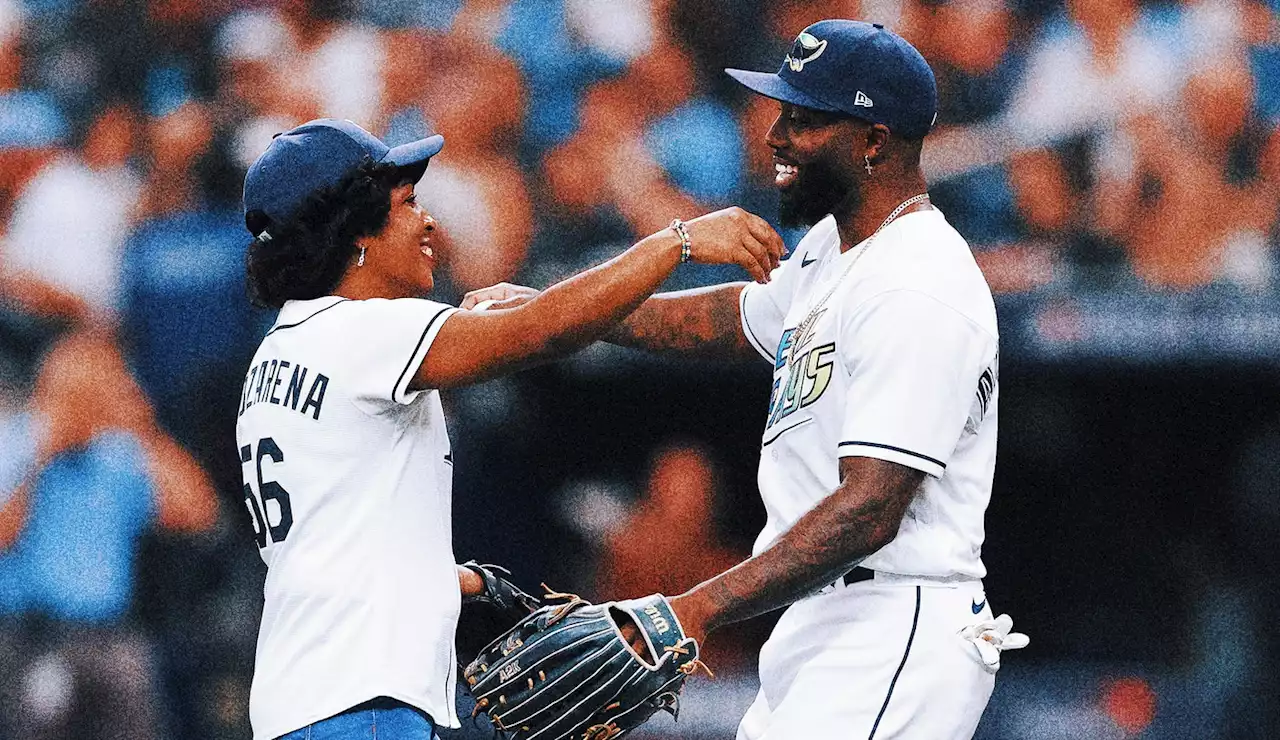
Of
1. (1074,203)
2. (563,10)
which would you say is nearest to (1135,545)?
(1074,203)

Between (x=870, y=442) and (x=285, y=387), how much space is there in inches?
43.5

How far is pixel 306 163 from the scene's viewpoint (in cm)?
303

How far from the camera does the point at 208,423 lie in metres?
5.20

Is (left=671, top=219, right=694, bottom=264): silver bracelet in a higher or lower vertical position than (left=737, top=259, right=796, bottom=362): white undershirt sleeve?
higher

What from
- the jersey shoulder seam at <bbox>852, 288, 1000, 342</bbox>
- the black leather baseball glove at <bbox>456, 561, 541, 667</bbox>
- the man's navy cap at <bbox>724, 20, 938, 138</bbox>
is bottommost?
the black leather baseball glove at <bbox>456, 561, 541, 667</bbox>

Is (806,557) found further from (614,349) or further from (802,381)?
(614,349)

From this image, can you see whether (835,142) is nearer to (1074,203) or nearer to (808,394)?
(808,394)

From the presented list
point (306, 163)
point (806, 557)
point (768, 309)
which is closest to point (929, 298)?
point (806, 557)

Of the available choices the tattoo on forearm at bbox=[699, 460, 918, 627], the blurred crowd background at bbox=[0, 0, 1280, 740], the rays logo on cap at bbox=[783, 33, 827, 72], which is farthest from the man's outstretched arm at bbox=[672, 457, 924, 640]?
the blurred crowd background at bbox=[0, 0, 1280, 740]

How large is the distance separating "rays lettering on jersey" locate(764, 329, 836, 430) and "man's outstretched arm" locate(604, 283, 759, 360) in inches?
21.2

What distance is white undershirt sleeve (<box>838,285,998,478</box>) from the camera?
9.73ft

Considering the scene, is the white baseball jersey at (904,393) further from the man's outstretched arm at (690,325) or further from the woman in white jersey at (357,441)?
the man's outstretched arm at (690,325)

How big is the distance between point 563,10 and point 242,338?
5.00 feet

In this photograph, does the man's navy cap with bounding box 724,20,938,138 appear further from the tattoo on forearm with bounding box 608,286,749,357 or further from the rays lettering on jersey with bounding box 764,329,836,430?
the tattoo on forearm with bounding box 608,286,749,357
